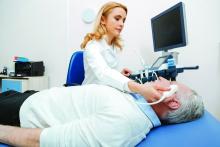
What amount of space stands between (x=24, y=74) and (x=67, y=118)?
6.40ft

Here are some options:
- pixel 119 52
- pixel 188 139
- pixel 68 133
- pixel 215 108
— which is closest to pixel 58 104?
pixel 68 133

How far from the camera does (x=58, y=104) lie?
37.8 inches

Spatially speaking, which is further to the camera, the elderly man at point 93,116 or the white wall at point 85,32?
the white wall at point 85,32

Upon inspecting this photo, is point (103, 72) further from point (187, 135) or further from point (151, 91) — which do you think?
point (187, 135)

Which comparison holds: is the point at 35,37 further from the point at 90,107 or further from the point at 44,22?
the point at 90,107

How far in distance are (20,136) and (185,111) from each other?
2.24 ft

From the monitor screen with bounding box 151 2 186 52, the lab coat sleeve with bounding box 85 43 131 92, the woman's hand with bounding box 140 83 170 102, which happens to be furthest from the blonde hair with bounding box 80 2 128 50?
the woman's hand with bounding box 140 83 170 102

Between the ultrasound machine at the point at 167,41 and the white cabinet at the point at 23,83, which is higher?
the ultrasound machine at the point at 167,41

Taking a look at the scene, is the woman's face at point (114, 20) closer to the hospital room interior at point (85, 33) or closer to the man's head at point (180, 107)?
the hospital room interior at point (85, 33)

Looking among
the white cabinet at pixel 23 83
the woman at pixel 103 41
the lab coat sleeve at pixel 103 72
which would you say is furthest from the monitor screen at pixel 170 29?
the white cabinet at pixel 23 83

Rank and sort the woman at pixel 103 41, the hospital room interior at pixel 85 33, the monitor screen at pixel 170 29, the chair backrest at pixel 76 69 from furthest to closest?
the hospital room interior at pixel 85 33 < the chair backrest at pixel 76 69 < the monitor screen at pixel 170 29 < the woman at pixel 103 41

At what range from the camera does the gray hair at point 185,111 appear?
3.08 ft

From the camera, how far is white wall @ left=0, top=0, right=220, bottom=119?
6.76 feet

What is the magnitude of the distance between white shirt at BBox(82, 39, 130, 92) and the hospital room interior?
1.22ft
